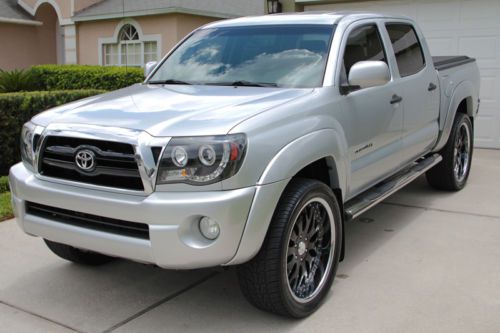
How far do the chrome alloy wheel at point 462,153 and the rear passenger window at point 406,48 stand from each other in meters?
1.34

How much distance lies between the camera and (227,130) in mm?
3186

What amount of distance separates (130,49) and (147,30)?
39.5 inches

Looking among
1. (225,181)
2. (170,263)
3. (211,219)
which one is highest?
(225,181)

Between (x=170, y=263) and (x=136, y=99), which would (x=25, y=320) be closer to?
(x=170, y=263)

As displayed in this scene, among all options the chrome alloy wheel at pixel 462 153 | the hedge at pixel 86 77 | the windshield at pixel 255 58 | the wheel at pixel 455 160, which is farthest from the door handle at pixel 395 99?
the hedge at pixel 86 77

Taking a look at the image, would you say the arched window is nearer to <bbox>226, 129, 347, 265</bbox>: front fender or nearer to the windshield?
the windshield

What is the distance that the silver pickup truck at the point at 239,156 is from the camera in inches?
123

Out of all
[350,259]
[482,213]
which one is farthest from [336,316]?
[482,213]

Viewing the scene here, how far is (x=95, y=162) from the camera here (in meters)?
3.34

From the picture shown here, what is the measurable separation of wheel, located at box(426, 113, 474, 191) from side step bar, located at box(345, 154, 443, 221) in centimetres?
34

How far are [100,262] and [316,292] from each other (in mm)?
1825

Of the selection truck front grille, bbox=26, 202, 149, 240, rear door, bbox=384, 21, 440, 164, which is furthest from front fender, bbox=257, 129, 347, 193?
rear door, bbox=384, 21, 440, 164

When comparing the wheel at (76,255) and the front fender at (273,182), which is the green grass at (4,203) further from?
the front fender at (273,182)

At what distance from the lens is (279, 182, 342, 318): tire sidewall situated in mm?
3393
